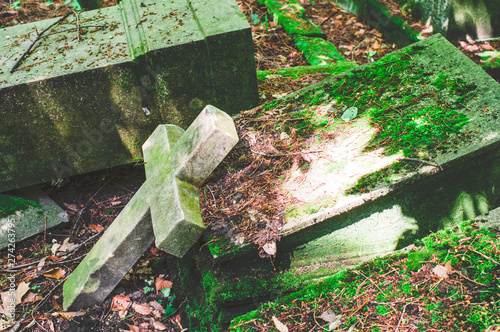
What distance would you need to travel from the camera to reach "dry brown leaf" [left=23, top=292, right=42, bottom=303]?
2.98 m

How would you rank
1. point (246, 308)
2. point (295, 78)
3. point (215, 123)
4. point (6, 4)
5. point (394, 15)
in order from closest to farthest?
1. point (215, 123)
2. point (246, 308)
3. point (295, 78)
4. point (394, 15)
5. point (6, 4)

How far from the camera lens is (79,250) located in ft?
10.8

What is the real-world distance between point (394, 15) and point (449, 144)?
4.19m

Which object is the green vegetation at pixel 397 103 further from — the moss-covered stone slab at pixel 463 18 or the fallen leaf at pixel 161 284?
the moss-covered stone slab at pixel 463 18

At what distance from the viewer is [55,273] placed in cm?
313

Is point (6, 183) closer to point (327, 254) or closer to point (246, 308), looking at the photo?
point (246, 308)

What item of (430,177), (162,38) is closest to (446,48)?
(430,177)

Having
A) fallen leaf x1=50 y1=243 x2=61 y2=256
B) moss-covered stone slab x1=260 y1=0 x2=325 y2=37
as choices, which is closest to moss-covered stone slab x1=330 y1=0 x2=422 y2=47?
moss-covered stone slab x1=260 y1=0 x2=325 y2=37

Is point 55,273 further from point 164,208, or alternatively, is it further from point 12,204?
point 164,208

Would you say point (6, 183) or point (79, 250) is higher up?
point (6, 183)

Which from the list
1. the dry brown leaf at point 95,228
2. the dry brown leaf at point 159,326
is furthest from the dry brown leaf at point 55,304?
the dry brown leaf at point 159,326

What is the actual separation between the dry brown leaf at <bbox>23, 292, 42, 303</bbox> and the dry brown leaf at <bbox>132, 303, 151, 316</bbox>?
0.80 m

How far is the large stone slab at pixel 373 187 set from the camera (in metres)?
2.14

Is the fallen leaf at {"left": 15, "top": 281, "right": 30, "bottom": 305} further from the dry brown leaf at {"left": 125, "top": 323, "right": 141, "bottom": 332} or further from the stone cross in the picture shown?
the dry brown leaf at {"left": 125, "top": 323, "right": 141, "bottom": 332}
